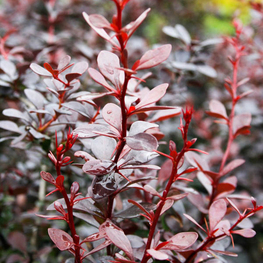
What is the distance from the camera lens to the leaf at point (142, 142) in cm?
45

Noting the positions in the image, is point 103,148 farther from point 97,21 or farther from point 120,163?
point 97,21

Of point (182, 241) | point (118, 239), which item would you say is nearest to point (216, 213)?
point (182, 241)

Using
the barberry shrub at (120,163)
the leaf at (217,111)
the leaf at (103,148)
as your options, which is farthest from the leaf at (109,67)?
the leaf at (217,111)

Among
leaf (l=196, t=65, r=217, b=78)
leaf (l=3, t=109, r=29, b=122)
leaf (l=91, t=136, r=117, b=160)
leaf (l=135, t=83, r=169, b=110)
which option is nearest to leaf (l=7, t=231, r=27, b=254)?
leaf (l=3, t=109, r=29, b=122)

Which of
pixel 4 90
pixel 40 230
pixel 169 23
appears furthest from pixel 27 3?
pixel 40 230

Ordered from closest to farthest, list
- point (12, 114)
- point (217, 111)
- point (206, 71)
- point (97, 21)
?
point (97, 21), point (12, 114), point (217, 111), point (206, 71)

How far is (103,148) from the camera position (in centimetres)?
54

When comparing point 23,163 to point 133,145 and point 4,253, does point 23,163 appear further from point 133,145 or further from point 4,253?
point 133,145

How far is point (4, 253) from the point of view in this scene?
3.18 ft

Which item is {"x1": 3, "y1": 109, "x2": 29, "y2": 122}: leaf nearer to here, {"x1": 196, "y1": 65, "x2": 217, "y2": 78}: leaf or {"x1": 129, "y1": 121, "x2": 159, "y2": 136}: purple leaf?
{"x1": 129, "y1": 121, "x2": 159, "y2": 136}: purple leaf

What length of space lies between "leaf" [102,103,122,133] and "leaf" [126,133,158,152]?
0.04m

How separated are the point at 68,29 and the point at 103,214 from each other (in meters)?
1.69

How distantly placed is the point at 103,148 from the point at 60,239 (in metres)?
0.17

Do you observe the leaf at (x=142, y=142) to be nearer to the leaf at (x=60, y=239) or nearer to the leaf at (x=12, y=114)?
the leaf at (x=60, y=239)
